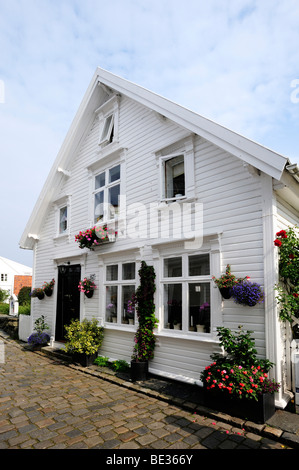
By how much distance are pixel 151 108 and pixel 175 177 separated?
187 centimetres

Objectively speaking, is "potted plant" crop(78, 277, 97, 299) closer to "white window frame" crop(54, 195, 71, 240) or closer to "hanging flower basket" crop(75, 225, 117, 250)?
"hanging flower basket" crop(75, 225, 117, 250)

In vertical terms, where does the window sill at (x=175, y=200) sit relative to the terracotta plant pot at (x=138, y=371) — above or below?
above

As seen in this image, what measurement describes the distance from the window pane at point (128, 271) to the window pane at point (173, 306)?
4.11 feet

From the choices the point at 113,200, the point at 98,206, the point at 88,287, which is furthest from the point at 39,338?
the point at 113,200

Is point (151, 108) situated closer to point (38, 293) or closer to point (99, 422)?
point (99, 422)

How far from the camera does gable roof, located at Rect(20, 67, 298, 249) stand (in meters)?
5.10

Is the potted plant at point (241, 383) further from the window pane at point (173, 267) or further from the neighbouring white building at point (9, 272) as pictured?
the neighbouring white building at point (9, 272)

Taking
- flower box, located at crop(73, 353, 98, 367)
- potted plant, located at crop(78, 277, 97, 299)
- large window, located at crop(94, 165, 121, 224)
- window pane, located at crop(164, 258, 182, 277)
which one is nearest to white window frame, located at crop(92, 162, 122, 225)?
large window, located at crop(94, 165, 121, 224)

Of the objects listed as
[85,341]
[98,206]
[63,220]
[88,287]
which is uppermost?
[98,206]

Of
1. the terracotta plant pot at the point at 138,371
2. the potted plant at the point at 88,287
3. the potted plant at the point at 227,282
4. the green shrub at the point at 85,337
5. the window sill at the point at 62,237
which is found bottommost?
the terracotta plant pot at the point at 138,371

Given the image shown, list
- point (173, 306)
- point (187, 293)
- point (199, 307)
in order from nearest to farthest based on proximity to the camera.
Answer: point (199, 307) → point (187, 293) → point (173, 306)

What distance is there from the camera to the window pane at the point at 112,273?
27.6ft

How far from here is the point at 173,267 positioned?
680cm

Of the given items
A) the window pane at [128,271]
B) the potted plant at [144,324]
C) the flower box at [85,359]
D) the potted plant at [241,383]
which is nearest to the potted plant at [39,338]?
the flower box at [85,359]
